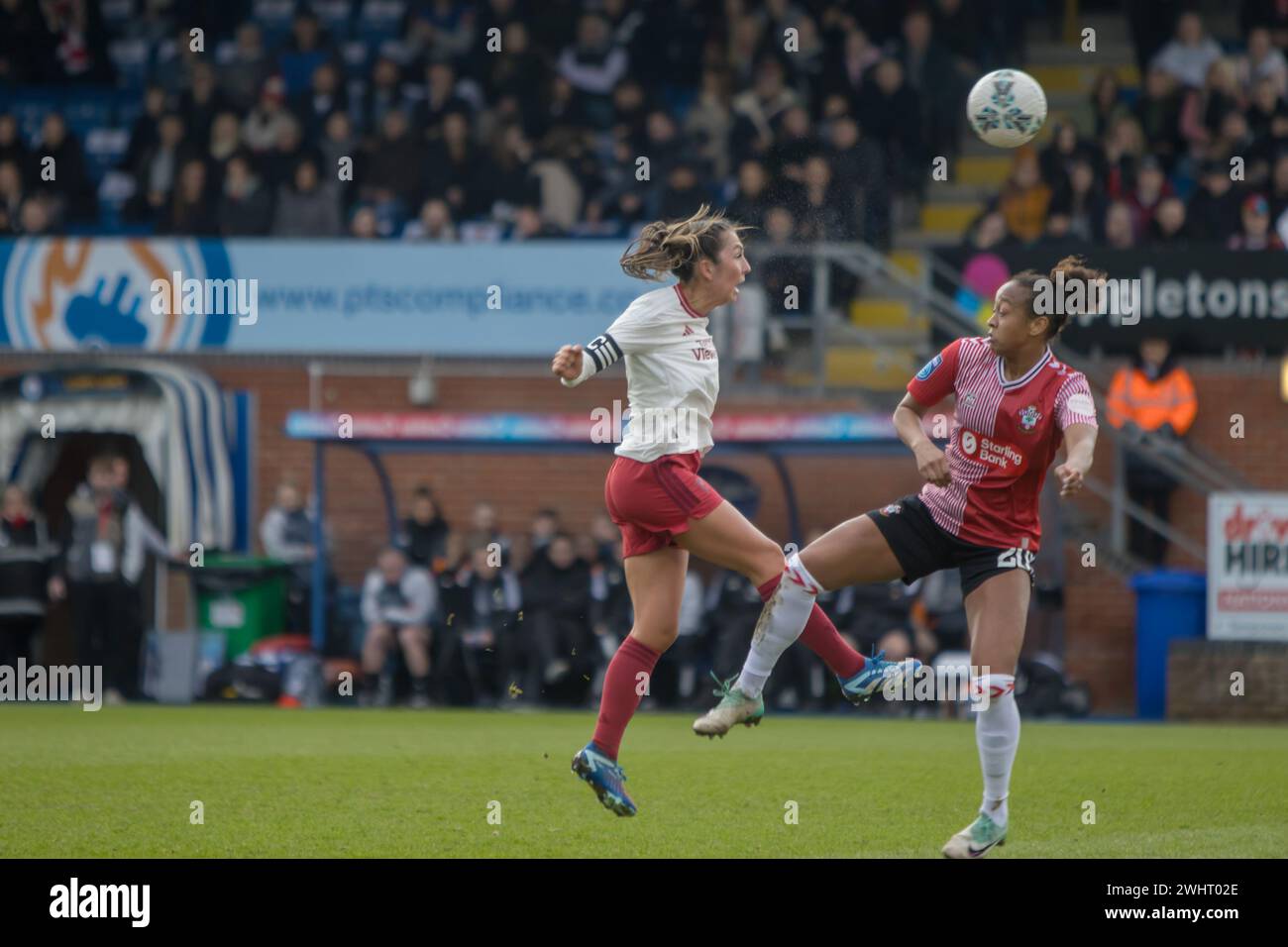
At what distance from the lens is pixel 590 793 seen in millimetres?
9047

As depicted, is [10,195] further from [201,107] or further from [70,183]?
[201,107]

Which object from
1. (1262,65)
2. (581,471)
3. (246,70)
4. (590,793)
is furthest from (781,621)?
(246,70)

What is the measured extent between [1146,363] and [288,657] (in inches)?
289

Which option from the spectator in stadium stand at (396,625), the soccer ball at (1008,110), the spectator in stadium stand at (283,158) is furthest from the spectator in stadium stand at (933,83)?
the soccer ball at (1008,110)

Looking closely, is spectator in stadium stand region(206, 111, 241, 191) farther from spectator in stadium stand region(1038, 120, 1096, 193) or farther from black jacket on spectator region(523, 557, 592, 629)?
spectator in stadium stand region(1038, 120, 1096, 193)

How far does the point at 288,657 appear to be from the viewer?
629 inches

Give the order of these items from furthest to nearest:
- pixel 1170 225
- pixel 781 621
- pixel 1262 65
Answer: pixel 1262 65, pixel 1170 225, pixel 781 621

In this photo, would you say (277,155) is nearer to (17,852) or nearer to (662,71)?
(662,71)

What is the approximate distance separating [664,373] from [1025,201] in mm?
9884

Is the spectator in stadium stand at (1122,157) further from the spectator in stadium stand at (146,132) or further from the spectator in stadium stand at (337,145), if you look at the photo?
the spectator in stadium stand at (146,132)

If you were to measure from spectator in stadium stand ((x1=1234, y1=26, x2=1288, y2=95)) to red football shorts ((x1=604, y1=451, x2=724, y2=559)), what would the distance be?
1132 centimetres

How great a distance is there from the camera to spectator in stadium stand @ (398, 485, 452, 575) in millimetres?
16297

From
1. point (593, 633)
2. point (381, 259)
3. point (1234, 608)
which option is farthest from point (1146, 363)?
point (381, 259)

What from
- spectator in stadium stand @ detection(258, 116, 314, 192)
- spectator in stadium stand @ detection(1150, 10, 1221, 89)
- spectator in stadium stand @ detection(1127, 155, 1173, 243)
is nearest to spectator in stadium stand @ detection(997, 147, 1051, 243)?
spectator in stadium stand @ detection(1127, 155, 1173, 243)
